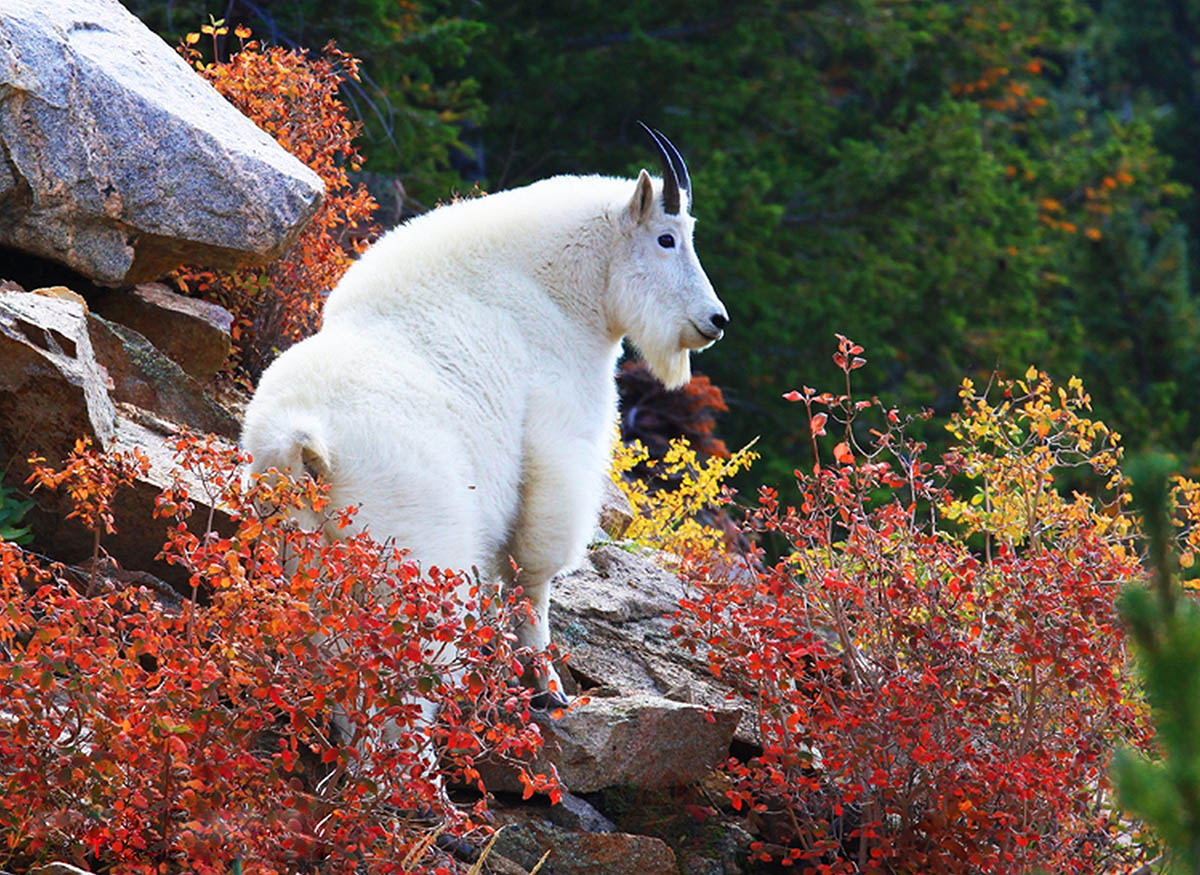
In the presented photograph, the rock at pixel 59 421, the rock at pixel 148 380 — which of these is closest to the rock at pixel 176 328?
the rock at pixel 148 380

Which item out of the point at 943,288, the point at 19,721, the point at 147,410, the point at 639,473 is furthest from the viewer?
the point at 943,288

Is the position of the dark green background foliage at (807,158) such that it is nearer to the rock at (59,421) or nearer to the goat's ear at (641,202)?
the goat's ear at (641,202)

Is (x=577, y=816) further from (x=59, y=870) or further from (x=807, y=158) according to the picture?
(x=807, y=158)

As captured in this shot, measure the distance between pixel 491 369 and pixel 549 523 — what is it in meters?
0.62

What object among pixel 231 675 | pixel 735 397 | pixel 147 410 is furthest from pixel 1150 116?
pixel 231 675

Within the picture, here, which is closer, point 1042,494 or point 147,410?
point 1042,494

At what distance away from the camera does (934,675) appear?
17.0 ft

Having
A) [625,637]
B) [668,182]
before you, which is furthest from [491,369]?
[625,637]

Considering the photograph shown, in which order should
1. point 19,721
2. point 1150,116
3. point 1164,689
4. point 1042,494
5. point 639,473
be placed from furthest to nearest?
point 1150,116 < point 639,473 < point 1042,494 < point 19,721 < point 1164,689

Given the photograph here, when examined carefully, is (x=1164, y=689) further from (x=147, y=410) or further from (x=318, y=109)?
(x=318, y=109)

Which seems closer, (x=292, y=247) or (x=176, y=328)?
(x=176, y=328)

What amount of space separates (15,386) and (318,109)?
3273mm

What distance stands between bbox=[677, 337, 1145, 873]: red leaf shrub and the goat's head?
2.91ft

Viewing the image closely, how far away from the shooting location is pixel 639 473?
11.7m
